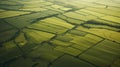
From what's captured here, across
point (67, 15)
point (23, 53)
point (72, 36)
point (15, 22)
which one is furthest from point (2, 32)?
point (67, 15)

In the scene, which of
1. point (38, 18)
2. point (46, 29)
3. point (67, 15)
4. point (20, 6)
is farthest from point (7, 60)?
point (20, 6)

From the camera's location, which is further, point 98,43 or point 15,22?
point 15,22

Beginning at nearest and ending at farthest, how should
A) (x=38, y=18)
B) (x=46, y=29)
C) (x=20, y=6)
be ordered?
1. (x=46, y=29)
2. (x=38, y=18)
3. (x=20, y=6)

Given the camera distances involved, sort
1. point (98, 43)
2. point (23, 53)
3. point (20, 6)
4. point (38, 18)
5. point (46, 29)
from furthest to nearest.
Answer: point (20, 6)
point (38, 18)
point (46, 29)
point (98, 43)
point (23, 53)

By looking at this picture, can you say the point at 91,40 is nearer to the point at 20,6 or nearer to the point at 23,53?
the point at 23,53

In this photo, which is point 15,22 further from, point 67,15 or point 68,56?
point 68,56

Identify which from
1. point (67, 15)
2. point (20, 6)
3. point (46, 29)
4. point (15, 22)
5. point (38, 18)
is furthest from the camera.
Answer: point (20, 6)
